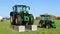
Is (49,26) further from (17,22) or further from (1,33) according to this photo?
(1,33)

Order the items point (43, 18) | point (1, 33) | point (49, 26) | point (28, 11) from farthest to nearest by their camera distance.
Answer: point (43, 18) → point (49, 26) → point (28, 11) → point (1, 33)

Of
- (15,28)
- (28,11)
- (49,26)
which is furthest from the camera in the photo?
(49,26)

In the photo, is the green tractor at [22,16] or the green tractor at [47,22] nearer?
the green tractor at [22,16]

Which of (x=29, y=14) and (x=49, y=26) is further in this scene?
(x=49, y=26)

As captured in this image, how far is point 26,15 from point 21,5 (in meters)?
1.30

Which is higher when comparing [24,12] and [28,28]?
[24,12]

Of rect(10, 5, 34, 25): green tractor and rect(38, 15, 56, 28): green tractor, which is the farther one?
rect(38, 15, 56, 28): green tractor

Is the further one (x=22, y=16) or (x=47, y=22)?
(x=47, y=22)

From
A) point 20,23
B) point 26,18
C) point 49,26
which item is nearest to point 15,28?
point 20,23

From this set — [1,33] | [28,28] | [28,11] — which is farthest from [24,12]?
[1,33]

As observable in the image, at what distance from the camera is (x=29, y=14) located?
18266mm

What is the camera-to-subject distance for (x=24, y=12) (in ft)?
57.8

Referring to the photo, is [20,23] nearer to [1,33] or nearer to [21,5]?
[21,5]


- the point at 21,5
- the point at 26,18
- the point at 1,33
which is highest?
the point at 21,5
